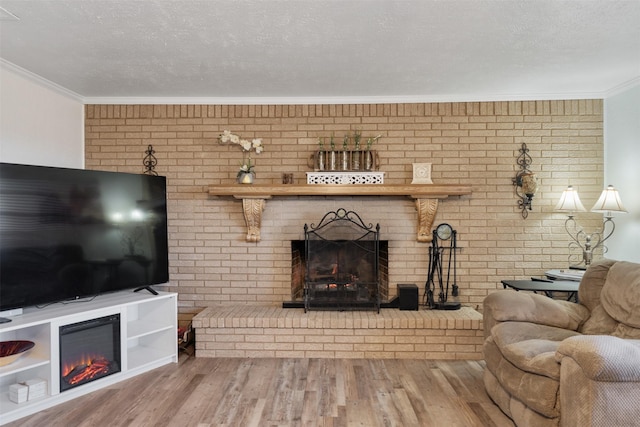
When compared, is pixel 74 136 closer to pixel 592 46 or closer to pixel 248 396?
pixel 248 396

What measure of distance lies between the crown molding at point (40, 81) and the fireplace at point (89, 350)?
1.97 meters

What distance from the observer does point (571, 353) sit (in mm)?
1888

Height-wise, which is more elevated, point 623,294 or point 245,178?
point 245,178

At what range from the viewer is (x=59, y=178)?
2.88 meters

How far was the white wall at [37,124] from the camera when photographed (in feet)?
9.93

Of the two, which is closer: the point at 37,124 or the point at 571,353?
the point at 571,353

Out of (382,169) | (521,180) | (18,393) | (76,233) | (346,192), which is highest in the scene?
(382,169)

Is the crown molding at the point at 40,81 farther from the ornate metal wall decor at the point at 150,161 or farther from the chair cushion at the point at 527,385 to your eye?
the chair cushion at the point at 527,385

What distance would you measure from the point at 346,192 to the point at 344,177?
15cm

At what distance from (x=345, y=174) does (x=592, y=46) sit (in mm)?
2038

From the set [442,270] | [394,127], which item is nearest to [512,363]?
[442,270]

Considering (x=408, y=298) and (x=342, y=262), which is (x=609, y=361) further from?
(x=342, y=262)

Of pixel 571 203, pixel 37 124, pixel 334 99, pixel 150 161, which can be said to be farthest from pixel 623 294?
pixel 37 124

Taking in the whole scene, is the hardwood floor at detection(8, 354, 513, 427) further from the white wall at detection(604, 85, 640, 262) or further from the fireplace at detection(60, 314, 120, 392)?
the white wall at detection(604, 85, 640, 262)
